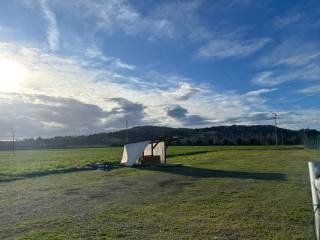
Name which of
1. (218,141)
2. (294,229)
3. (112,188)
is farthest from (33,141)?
(294,229)

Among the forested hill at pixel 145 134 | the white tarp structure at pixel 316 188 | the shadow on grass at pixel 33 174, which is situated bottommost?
the shadow on grass at pixel 33 174

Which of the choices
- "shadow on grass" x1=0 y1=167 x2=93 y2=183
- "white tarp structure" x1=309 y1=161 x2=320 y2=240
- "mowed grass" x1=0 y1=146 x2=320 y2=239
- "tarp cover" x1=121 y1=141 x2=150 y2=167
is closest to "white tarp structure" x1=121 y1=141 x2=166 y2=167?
"tarp cover" x1=121 y1=141 x2=150 y2=167

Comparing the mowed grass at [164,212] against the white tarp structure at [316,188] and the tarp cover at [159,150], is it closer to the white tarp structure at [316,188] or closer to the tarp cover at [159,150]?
the white tarp structure at [316,188]

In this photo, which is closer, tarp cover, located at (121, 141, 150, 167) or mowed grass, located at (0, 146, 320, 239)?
mowed grass, located at (0, 146, 320, 239)

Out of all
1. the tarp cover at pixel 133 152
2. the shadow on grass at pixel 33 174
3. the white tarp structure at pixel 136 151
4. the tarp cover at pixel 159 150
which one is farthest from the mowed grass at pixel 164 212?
the tarp cover at pixel 159 150

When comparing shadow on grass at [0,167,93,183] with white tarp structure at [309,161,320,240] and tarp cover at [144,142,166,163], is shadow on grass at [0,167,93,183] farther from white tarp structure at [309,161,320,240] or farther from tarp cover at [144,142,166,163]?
white tarp structure at [309,161,320,240]

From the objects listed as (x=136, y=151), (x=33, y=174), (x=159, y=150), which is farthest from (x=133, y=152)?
(x=33, y=174)

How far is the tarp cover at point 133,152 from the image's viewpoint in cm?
3494

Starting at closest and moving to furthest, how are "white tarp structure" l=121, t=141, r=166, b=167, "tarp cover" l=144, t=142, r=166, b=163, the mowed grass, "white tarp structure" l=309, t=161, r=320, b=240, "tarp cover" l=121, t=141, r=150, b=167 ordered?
"white tarp structure" l=309, t=161, r=320, b=240 → the mowed grass → "tarp cover" l=121, t=141, r=150, b=167 → "white tarp structure" l=121, t=141, r=166, b=167 → "tarp cover" l=144, t=142, r=166, b=163

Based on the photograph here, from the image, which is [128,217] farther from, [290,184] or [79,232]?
[290,184]

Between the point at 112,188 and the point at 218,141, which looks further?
the point at 218,141

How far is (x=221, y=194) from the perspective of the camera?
14438 mm

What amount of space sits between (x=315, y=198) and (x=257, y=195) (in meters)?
11.0

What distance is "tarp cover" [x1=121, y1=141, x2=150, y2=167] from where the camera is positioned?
115ft
